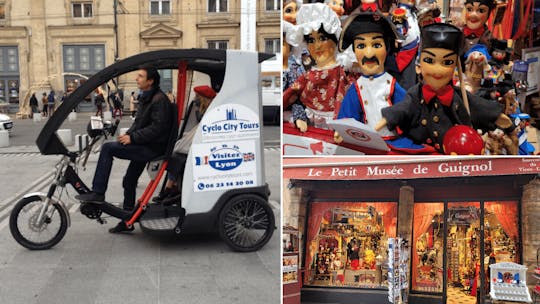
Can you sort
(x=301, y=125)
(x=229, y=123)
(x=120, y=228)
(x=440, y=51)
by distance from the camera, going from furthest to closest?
(x=120, y=228), (x=229, y=123), (x=301, y=125), (x=440, y=51)

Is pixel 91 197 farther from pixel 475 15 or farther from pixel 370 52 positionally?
pixel 475 15

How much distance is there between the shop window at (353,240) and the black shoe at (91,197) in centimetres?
330

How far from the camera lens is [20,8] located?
88.2ft

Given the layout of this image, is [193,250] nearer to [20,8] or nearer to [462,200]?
[462,200]

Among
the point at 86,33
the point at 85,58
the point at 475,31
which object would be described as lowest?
the point at 475,31

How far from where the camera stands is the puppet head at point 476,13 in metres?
1.68

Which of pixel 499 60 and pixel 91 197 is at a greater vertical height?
pixel 499 60

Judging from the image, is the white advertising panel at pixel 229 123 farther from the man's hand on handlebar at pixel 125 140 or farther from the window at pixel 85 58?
the window at pixel 85 58

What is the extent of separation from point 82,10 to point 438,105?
27.9 metres

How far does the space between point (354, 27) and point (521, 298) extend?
37.5 inches

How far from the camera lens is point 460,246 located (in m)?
1.81

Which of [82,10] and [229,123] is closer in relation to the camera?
[229,123]

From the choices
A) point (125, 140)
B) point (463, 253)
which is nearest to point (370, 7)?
point (463, 253)

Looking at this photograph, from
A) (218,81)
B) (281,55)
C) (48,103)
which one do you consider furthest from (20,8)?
(281,55)
